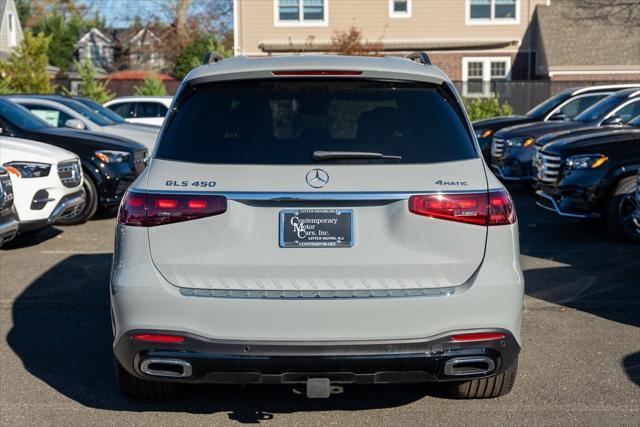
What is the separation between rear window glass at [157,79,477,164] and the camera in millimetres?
4398

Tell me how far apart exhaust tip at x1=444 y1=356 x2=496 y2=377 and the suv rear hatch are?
1.19 ft

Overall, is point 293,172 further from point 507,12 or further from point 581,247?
point 507,12

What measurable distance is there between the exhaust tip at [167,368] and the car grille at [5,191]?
3.97m

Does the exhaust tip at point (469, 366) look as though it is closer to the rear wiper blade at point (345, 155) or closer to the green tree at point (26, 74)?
the rear wiper blade at point (345, 155)

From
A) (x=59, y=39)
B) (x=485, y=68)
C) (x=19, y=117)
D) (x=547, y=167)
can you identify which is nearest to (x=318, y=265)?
(x=547, y=167)

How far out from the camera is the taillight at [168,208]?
4.22 m

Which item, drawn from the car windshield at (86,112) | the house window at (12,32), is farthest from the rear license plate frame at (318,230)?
the house window at (12,32)

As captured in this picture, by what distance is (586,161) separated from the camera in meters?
10.6

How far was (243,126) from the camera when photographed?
4.50 m

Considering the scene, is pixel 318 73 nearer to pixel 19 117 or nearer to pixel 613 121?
pixel 19 117

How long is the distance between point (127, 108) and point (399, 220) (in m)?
19.0

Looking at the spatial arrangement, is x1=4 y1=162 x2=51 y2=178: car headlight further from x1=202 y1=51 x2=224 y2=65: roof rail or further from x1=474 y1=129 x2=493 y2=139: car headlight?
x1=474 y1=129 x2=493 y2=139: car headlight

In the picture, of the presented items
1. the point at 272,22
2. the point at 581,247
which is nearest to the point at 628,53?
the point at 272,22

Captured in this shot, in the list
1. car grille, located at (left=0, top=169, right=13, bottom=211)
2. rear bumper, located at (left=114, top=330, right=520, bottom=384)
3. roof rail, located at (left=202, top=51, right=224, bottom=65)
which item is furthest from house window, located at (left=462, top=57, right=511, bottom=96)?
rear bumper, located at (left=114, top=330, right=520, bottom=384)
